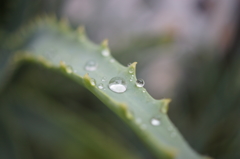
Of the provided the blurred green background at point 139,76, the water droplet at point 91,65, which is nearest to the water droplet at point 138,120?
the water droplet at point 91,65

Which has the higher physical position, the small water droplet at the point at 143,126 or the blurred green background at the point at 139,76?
the blurred green background at the point at 139,76

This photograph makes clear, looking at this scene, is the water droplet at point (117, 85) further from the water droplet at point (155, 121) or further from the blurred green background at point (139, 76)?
the blurred green background at point (139, 76)

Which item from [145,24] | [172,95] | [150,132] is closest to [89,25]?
[145,24]

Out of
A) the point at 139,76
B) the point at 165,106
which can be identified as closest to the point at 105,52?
the point at 165,106

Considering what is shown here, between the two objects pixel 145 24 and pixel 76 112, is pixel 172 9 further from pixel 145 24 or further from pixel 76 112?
pixel 76 112

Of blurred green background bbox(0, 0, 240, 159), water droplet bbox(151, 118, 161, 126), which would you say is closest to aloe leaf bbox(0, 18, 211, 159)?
water droplet bbox(151, 118, 161, 126)

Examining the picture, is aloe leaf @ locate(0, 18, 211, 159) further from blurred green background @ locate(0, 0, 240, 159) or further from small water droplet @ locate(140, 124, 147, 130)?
blurred green background @ locate(0, 0, 240, 159)

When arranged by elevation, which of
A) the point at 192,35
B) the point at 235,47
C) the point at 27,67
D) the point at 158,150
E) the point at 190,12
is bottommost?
the point at 158,150
